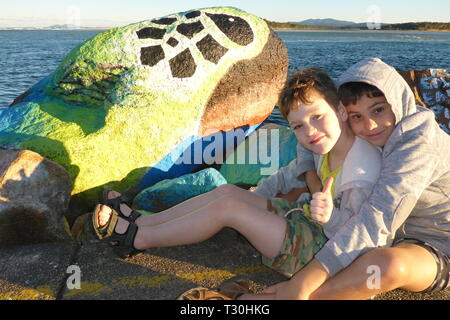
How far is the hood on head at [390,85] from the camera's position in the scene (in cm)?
221

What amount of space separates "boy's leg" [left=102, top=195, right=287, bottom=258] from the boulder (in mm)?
652

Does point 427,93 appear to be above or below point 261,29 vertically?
below

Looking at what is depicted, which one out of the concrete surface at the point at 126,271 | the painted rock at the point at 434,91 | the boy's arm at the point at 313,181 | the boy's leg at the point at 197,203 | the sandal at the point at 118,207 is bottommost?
the concrete surface at the point at 126,271

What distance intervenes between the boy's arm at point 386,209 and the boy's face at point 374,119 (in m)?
0.20

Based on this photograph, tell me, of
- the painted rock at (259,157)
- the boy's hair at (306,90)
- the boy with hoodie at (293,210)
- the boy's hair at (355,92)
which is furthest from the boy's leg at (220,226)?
the painted rock at (259,157)

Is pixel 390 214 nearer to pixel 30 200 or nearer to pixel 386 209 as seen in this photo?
pixel 386 209

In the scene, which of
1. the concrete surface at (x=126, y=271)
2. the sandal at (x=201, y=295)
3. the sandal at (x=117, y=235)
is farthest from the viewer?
the sandal at (x=117, y=235)

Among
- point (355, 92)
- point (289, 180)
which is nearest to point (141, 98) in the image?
point (289, 180)

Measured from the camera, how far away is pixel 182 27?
4078 mm

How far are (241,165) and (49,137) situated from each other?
1843 mm

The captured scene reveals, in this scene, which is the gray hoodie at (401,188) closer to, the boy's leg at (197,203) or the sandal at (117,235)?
the boy's leg at (197,203)

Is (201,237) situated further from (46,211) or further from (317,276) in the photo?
(46,211)

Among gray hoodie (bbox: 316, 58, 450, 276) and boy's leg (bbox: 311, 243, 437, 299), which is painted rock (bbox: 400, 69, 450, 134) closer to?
gray hoodie (bbox: 316, 58, 450, 276)
